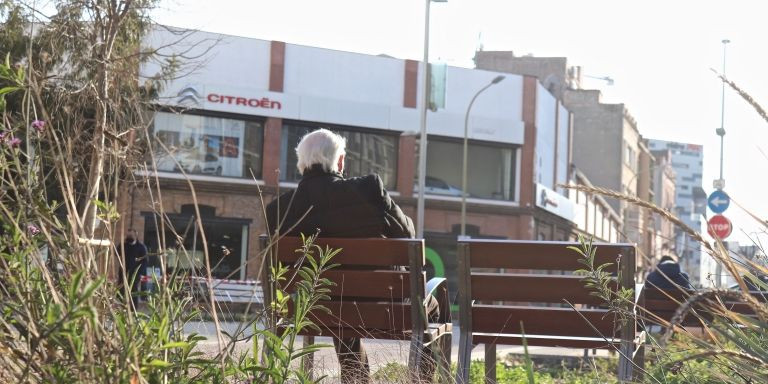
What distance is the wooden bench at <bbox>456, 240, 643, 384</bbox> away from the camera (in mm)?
5012

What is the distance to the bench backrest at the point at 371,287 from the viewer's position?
16.7 ft

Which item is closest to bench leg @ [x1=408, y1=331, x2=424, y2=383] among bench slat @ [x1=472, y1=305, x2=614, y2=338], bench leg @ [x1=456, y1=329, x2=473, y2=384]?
bench leg @ [x1=456, y1=329, x2=473, y2=384]

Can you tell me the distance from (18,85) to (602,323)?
322 centimetres

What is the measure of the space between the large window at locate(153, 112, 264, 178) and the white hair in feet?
106

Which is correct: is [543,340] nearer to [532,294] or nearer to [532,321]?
[532,321]

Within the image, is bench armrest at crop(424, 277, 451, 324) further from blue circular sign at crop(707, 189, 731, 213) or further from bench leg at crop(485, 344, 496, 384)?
blue circular sign at crop(707, 189, 731, 213)

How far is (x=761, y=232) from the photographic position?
3.11 m

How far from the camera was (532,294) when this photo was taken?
17.3ft

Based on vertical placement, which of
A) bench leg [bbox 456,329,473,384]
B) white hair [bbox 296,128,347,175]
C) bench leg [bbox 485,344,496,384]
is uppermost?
white hair [bbox 296,128,347,175]

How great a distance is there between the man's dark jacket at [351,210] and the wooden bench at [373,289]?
26 centimetres

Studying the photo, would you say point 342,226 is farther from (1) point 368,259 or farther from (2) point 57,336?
(2) point 57,336

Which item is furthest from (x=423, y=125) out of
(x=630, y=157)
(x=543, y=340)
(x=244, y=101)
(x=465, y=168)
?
(x=630, y=157)

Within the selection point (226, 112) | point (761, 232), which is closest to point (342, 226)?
point (761, 232)

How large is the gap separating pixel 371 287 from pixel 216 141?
34314mm
